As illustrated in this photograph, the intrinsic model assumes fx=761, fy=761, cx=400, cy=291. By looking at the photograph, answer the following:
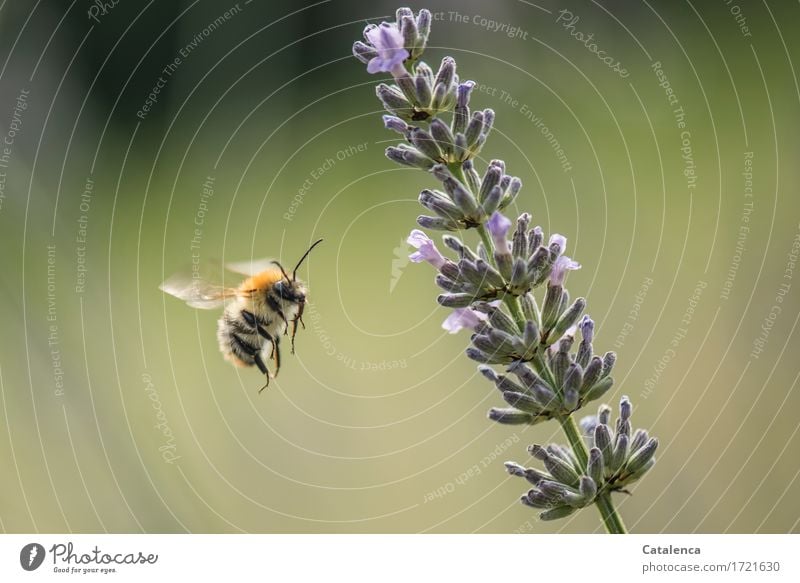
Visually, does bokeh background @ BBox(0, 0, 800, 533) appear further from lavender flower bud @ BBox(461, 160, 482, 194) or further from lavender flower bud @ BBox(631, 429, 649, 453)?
lavender flower bud @ BBox(461, 160, 482, 194)

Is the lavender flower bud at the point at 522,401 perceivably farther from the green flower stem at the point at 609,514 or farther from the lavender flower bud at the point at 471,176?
the lavender flower bud at the point at 471,176

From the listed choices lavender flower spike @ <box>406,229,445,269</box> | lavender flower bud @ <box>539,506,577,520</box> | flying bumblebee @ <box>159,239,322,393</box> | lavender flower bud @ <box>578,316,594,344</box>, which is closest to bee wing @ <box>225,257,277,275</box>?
flying bumblebee @ <box>159,239,322,393</box>

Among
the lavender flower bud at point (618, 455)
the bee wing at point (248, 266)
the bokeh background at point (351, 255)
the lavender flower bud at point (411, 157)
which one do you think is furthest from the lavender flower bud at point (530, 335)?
the bokeh background at point (351, 255)

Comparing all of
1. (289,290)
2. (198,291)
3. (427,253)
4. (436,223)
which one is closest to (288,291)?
(289,290)

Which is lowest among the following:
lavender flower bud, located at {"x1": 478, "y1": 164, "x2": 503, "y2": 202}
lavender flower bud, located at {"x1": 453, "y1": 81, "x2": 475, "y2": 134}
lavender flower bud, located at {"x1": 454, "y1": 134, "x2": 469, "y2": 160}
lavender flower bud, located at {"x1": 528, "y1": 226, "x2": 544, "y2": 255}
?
lavender flower bud, located at {"x1": 528, "y1": 226, "x2": 544, "y2": 255}

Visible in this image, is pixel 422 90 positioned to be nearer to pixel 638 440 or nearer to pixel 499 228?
pixel 499 228

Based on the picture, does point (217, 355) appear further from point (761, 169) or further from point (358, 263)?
point (761, 169)
